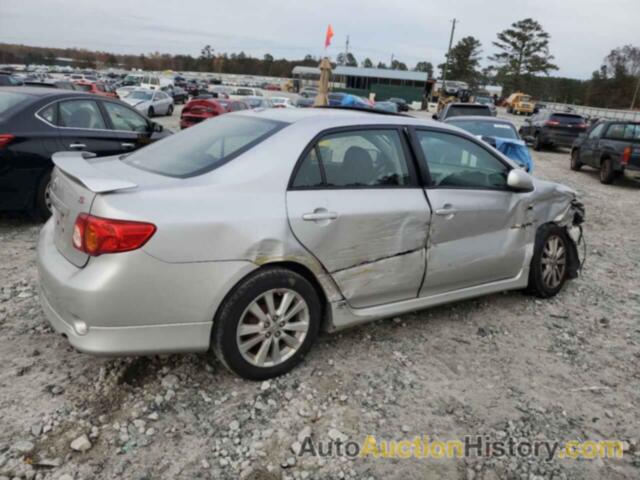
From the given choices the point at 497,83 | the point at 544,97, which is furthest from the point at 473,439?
the point at 497,83

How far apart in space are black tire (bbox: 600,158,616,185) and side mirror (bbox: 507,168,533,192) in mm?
9958

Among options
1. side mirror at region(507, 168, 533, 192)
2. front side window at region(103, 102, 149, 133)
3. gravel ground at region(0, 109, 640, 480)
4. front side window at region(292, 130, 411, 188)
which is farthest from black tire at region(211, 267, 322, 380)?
front side window at region(103, 102, 149, 133)

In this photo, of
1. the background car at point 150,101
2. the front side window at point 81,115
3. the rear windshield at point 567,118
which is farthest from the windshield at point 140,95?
the front side window at point 81,115

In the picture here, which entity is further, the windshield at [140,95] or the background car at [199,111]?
the windshield at [140,95]

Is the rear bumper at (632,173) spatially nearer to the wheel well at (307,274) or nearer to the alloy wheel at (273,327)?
the wheel well at (307,274)

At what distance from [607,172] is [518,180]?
10295mm

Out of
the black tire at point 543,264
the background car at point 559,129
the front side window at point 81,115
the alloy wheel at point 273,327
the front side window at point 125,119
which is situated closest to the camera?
the alloy wheel at point 273,327

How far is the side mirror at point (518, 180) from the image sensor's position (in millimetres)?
3846

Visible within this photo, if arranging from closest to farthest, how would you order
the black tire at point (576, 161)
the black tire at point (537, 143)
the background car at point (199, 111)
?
the black tire at point (576, 161) < the background car at point (199, 111) < the black tire at point (537, 143)

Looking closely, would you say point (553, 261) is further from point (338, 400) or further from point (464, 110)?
point (464, 110)

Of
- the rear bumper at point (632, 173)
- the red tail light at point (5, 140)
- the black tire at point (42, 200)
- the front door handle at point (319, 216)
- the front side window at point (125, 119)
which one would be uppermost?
the front side window at point (125, 119)

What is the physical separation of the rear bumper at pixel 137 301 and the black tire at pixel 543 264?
9.05ft

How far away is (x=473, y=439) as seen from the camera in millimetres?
2723

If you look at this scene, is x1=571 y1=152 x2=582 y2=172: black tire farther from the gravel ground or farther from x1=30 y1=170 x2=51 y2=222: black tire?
x1=30 y1=170 x2=51 y2=222: black tire
